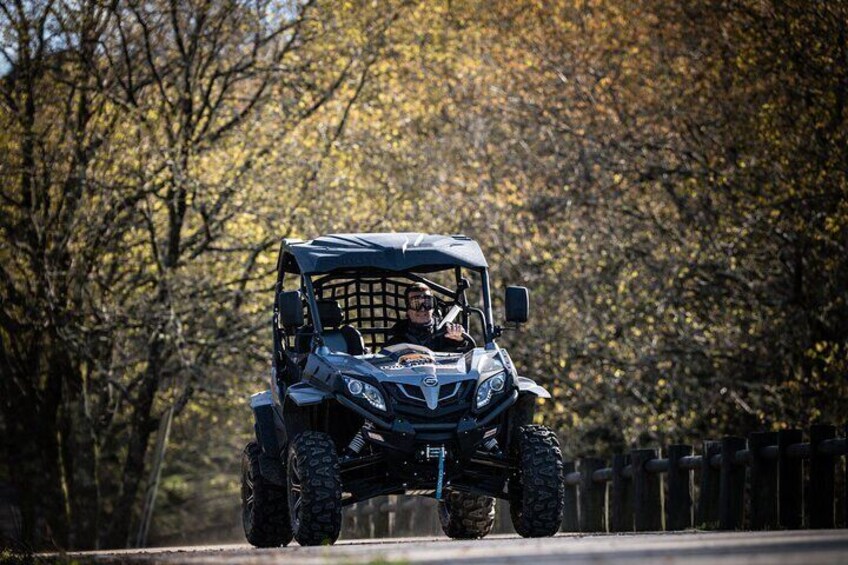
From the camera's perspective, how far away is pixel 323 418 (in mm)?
13648

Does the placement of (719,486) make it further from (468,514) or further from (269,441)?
(269,441)

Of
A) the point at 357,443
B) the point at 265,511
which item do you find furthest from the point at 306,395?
the point at 265,511

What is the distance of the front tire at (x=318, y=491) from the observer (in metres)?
12.5

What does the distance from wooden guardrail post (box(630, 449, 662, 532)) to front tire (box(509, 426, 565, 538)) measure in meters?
3.37

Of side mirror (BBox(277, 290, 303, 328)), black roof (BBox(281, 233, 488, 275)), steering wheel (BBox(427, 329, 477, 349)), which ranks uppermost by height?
black roof (BBox(281, 233, 488, 275))

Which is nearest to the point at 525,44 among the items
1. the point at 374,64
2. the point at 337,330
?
the point at 374,64

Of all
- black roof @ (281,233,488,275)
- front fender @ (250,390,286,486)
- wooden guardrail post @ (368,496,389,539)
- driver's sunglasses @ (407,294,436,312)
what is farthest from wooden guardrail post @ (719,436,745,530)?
wooden guardrail post @ (368,496,389,539)

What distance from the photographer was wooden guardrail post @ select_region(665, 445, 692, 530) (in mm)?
15617

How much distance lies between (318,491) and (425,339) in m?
2.19

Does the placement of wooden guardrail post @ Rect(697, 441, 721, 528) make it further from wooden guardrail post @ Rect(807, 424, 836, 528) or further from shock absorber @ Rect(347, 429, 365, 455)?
shock absorber @ Rect(347, 429, 365, 455)

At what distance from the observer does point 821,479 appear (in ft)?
43.1

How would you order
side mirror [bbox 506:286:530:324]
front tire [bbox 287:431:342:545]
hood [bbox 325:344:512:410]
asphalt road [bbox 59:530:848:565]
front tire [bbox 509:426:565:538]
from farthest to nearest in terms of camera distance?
side mirror [bbox 506:286:530:324] → front tire [bbox 509:426:565:538] → hood [bbox 325:344:512:410] → front tire [bbox 287:431:342:545] → asphalt road [bbox 59:530:848:565]

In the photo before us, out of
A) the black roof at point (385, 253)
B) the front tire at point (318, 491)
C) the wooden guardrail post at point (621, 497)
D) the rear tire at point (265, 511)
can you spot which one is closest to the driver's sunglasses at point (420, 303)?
the black roof at point (385, 253)

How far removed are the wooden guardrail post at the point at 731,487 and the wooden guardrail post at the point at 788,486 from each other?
2.71ft
